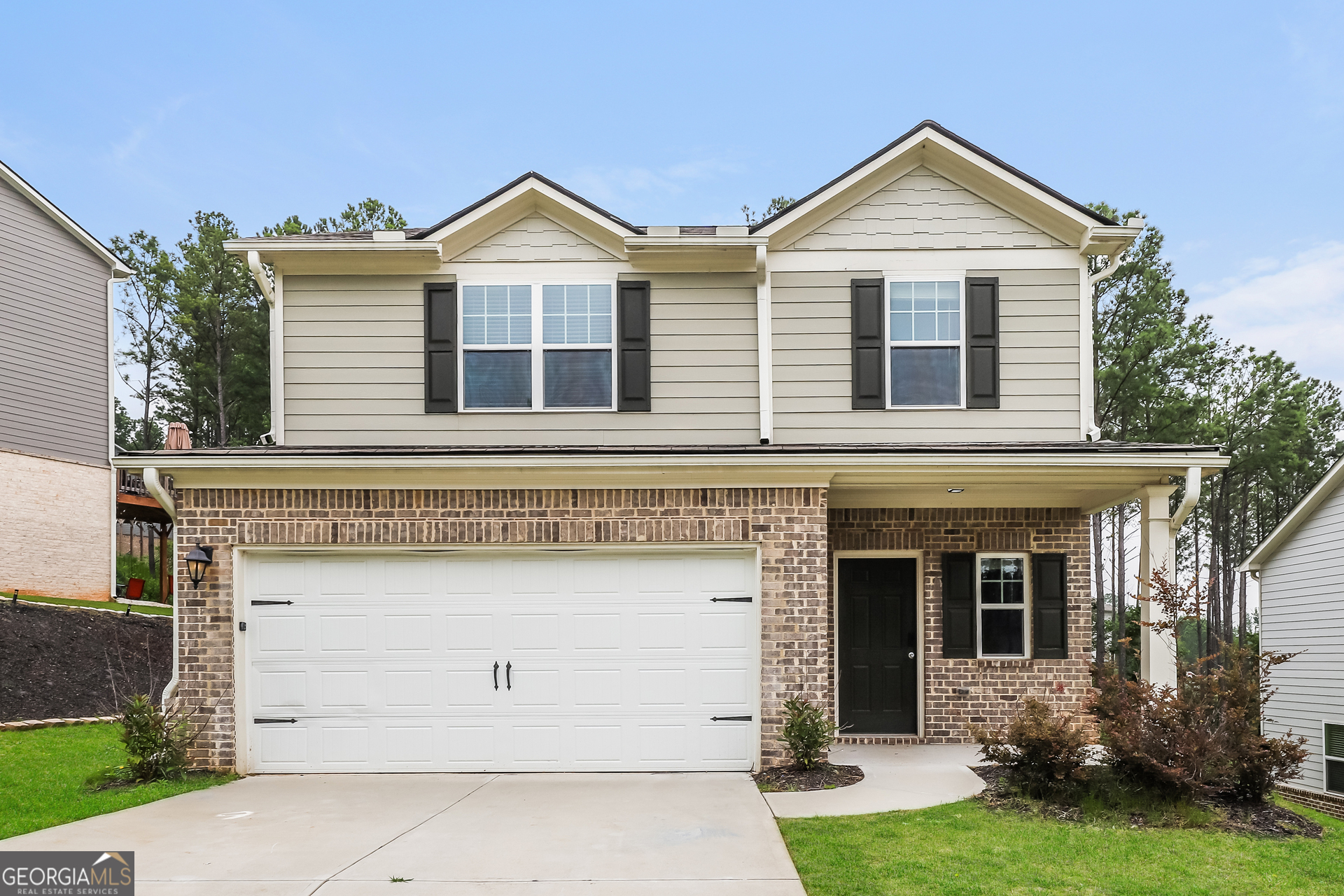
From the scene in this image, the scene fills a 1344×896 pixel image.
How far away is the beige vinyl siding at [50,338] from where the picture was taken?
54.1 feet

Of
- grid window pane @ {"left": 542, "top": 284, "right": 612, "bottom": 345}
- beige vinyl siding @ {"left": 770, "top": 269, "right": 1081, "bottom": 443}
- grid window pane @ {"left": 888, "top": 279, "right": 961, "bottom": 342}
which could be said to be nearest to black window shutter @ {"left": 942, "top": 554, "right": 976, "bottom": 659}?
beige vinyl siding @ {"left": 770, "top": 269, "right": 1081, "bottom": 443}

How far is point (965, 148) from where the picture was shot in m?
9.70

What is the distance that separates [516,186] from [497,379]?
211cm

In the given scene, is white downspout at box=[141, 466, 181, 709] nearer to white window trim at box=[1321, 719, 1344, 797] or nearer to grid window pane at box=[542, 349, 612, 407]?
grid window pane at box=[542, 349, 612, 407]

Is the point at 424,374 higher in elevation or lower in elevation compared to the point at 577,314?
lower

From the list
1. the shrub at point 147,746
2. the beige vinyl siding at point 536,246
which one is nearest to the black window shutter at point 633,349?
the beige vinyl siding at point 536,246

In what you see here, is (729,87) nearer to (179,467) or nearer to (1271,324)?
(1271,324)

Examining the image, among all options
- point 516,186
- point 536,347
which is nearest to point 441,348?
point 536,347

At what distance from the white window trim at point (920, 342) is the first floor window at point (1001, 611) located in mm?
1828

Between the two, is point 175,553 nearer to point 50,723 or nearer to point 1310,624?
point 50,723

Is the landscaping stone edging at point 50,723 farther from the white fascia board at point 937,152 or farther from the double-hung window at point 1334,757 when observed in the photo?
the double-hung window at point 1334,757

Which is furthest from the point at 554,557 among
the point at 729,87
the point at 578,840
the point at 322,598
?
the point at 729,87

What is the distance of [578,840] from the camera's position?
5992 millimetres

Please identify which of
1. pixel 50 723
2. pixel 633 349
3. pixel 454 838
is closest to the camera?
pixel 454 838
